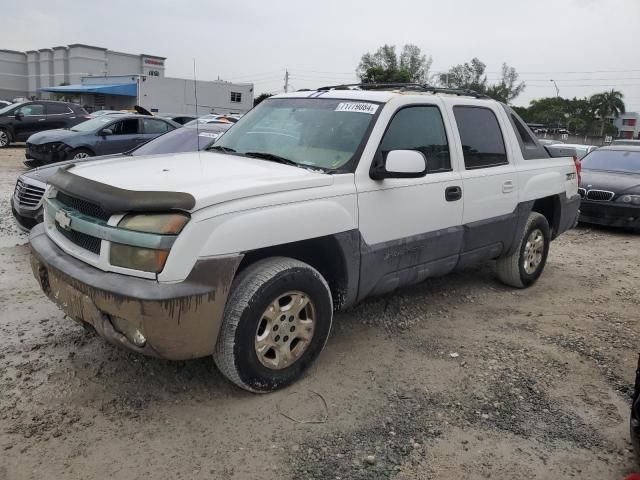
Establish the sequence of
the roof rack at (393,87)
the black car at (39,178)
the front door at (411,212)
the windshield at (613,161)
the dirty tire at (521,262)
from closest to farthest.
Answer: the front door at (411,212) → the roof rack at (393,87) → the dirty tire at (521,262) → the black car at (39,178) → the windshield at (613,161)

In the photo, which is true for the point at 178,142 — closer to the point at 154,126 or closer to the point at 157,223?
the point at 157,223

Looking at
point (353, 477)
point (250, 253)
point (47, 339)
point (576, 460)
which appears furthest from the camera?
point (47, 339)

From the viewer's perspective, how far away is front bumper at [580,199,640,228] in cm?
899

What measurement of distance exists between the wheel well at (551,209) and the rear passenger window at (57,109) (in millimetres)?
16083

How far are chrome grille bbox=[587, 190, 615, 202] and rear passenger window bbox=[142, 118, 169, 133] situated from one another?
29.4 ft

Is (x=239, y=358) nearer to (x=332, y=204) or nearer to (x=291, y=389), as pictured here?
(x=291, y=389)

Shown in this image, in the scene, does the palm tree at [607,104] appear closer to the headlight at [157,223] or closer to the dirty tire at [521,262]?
the dirty tire at [521,262]

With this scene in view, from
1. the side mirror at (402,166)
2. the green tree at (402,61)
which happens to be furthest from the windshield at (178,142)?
the green tree at (402,61)

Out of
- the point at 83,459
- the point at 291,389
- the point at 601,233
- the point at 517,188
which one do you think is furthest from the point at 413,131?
the point at 601,233

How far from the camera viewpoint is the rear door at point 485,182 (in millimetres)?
4484

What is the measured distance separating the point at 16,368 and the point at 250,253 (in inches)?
67.6

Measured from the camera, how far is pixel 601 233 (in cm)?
930

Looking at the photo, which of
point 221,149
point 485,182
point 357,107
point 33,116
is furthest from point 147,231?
point 33,116

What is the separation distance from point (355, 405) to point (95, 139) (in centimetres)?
1014
